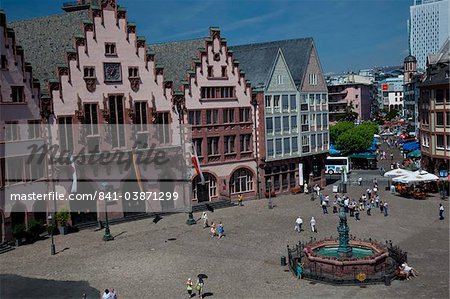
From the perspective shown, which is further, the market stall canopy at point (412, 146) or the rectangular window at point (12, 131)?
the market stall canopy at point (412, 146)

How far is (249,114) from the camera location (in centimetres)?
6662

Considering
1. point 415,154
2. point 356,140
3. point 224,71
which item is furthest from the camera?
point 356,140

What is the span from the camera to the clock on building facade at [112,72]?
5391 centimetres

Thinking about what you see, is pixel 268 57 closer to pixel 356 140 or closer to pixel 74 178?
pixel 74 178

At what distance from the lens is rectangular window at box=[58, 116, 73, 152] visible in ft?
167

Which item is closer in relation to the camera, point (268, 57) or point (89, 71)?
point (89, 71)

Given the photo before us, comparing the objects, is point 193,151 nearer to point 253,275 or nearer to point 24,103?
point 24,103

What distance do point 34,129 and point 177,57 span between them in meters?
23.2

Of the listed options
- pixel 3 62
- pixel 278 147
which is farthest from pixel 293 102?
pixel 3 62

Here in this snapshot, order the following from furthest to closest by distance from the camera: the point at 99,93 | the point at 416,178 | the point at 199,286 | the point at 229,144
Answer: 1. the point at 229,144
2. the point at 416,178
3. the point at 99,93
4. the point at 199,286

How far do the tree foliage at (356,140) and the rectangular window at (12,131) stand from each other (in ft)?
206

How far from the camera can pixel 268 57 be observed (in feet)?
228

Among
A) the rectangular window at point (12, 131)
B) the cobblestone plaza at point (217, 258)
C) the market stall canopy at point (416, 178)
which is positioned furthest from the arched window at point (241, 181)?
the rectangular window at point (12, 131)

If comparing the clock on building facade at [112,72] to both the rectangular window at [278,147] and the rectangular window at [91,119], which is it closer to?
the rectangular window at [91,119]
